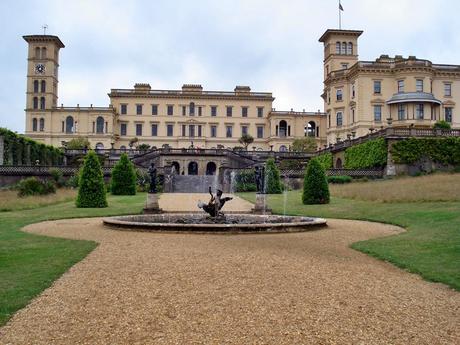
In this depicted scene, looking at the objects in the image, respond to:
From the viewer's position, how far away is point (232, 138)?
76.8 meters

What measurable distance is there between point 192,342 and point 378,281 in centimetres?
392

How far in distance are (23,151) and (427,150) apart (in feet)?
124

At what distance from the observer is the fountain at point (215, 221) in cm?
1356

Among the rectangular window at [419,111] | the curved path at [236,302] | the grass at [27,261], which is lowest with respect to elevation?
the curved path at [236,302]

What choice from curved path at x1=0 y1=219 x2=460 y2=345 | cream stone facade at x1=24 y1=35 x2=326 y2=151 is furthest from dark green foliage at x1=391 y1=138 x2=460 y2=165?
cream stone facade at x1=24 y1=35 x2=326 y2=151

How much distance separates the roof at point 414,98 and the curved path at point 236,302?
4704cm

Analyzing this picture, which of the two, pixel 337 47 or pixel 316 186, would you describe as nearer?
pixel 316 186

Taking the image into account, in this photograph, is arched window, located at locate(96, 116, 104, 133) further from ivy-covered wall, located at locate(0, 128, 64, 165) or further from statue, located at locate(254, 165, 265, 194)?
statue, located at locate(254, 165, 265, 194)

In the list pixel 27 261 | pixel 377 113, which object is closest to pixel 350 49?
pixel 377 113

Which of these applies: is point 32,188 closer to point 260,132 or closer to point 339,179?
point 339,179

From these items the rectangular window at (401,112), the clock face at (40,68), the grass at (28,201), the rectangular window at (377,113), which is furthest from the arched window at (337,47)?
the grass at (28,201)

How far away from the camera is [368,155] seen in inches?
1610

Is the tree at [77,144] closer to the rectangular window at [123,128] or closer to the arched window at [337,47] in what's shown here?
the rectangular window at [123,128]

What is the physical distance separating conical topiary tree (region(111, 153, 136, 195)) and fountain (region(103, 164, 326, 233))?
11253mm
